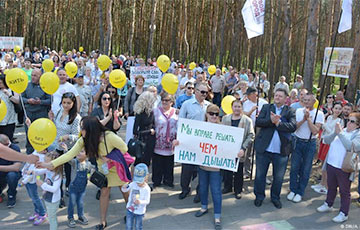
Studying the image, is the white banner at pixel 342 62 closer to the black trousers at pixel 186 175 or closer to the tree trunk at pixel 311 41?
the tree trunk at pixel 311 41

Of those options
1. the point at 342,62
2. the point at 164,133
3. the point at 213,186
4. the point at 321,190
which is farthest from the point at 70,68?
the point at 342,62

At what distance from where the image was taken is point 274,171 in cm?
549

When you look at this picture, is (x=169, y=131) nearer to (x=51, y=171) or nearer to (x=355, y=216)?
(x=51, y=171)

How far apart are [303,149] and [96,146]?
3.51 m

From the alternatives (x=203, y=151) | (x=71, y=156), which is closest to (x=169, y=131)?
(x=203, y=151)

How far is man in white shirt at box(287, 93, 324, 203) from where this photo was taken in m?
5.78

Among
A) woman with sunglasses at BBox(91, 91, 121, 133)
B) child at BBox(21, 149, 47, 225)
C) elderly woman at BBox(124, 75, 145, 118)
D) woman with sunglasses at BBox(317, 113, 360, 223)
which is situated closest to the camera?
child at BBox(21, 149, 47, 225)

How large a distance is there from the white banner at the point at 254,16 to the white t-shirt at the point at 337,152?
94.2 inches

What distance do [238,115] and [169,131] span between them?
4.09 ft

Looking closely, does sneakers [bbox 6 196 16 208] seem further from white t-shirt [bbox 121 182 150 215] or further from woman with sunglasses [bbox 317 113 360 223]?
woman with sunglasses [bbox 317 113 360 223]

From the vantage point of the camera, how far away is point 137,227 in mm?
4168

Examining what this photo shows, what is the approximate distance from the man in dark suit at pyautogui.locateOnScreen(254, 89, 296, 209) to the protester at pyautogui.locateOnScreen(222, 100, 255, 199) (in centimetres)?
20

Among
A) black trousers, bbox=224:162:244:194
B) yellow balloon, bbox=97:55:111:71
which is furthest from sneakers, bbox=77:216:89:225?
yellow balloon, bbox=97:55:111:71

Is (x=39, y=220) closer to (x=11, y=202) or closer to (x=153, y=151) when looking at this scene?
(x=11, y=202)
